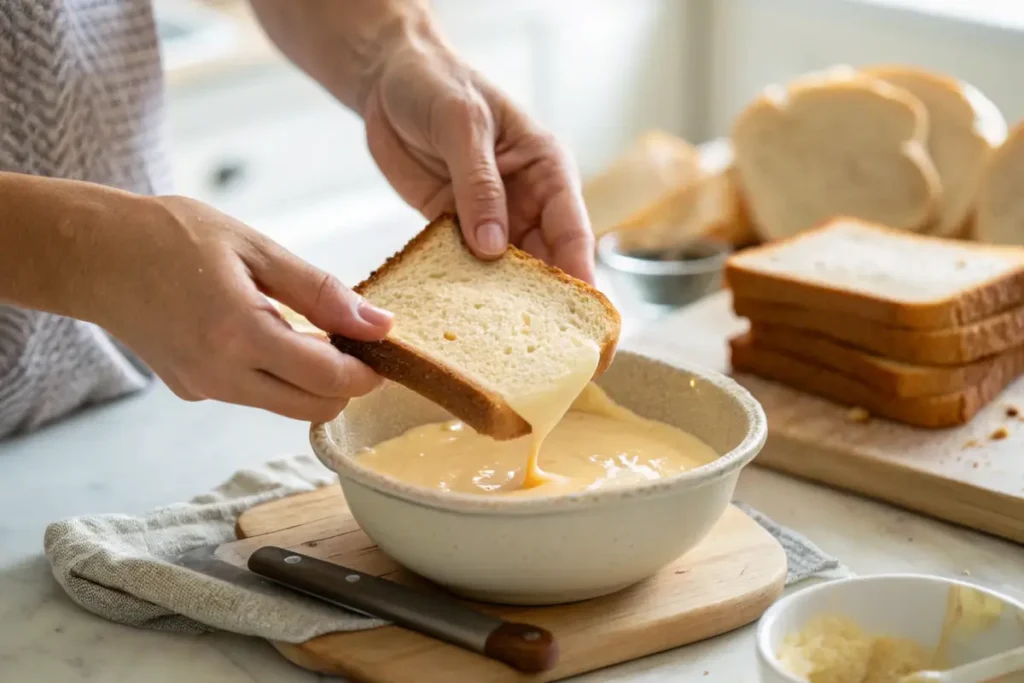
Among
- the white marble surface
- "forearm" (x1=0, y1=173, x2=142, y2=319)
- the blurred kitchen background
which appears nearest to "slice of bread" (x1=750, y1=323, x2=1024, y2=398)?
the white marble surface

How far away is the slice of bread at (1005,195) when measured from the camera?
1970mm

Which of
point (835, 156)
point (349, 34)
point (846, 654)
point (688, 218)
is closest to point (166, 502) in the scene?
point (349, 34)

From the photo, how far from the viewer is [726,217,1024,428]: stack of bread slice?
158cm

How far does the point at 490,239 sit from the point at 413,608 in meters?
0.43

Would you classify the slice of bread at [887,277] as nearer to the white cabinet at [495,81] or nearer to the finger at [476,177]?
the finger at [476,177]

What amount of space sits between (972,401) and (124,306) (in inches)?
39.9

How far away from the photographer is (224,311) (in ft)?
3.53

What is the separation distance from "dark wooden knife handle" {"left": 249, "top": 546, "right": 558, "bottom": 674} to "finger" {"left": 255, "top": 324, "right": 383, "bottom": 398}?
0.18 meters

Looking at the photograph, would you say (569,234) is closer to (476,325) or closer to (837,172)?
(476,325)

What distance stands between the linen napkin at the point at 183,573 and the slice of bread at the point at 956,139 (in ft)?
3.03

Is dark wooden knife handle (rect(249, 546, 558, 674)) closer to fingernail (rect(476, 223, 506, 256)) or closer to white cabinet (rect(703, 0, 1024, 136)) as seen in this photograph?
fingernail (rect(476, 223, 506, 256))

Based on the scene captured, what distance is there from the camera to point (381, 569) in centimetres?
128

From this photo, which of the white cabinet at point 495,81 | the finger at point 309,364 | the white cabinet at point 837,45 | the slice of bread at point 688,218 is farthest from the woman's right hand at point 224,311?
the white cabinet at point 837,45

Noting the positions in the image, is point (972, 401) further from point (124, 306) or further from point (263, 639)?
point (124, 306)
